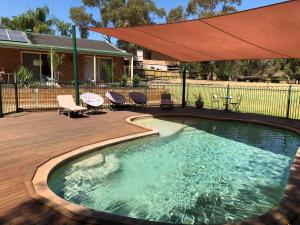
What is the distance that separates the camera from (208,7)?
46094 mm

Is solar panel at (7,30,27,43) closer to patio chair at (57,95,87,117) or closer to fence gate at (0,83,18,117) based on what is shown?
fence gate at (0,83,18,117)

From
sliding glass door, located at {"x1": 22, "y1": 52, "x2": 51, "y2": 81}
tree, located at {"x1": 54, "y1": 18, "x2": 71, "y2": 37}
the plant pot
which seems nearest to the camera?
the plant pot

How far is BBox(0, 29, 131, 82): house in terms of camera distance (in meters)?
19.0

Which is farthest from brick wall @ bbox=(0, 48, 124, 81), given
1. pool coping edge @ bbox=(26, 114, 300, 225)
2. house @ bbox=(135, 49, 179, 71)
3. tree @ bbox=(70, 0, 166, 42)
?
tree @ bbox=(70, 0, 166, 42)

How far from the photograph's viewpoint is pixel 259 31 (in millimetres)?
6688

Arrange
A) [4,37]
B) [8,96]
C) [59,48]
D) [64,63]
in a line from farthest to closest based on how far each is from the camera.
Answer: [64,63], [59,48], [4,37], [8,96]

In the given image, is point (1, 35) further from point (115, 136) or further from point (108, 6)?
point (108, 6)

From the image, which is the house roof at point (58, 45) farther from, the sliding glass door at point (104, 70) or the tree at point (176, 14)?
the tree at point (176, 14)

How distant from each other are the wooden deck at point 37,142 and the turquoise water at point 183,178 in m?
0.60

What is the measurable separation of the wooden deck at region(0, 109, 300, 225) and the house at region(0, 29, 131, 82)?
9.69 metres

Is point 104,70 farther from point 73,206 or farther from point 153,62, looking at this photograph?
point 153,62

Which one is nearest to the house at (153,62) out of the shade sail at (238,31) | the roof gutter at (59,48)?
the roof gutter at (59,48)

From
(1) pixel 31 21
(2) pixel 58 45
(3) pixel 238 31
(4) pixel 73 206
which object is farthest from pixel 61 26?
(4) pixel 73 206

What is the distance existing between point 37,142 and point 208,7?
44321mm
